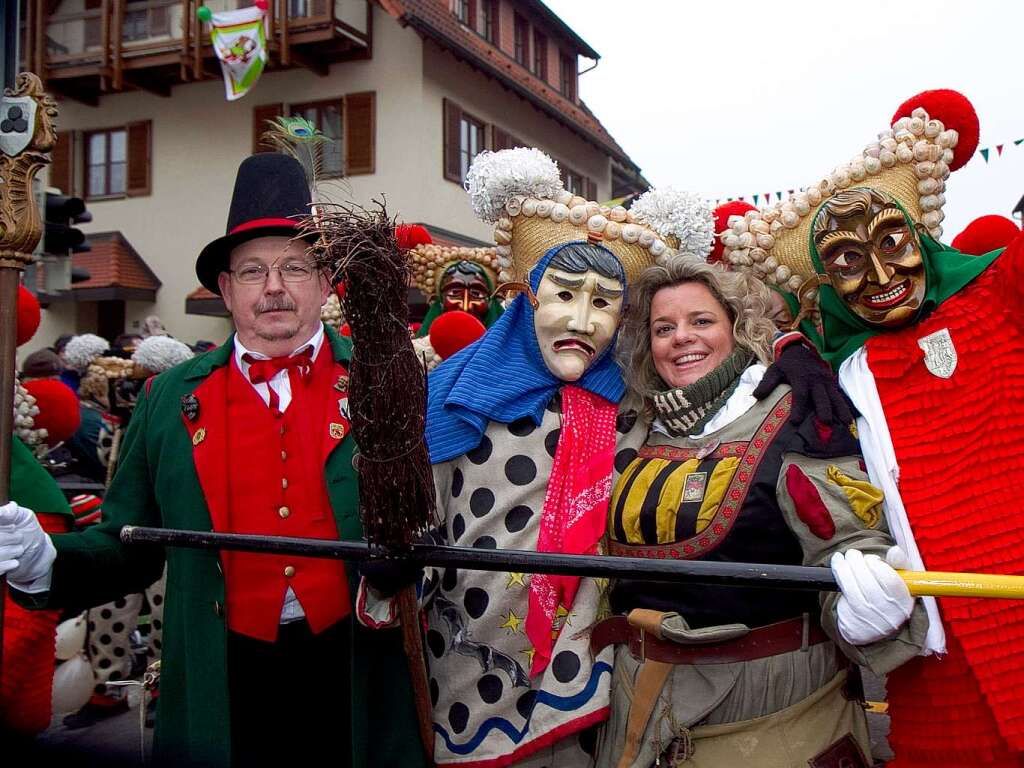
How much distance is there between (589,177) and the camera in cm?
2078

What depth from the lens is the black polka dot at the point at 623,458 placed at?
2.62m

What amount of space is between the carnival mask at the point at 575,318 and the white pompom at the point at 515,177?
13.7 inches

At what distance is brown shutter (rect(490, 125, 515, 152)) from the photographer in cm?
1667

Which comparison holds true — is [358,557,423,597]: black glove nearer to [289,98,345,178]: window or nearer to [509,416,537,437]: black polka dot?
[509,416,537,437]: black polka dot

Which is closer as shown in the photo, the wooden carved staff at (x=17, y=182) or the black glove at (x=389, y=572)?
the black glove at (x=389, y=572)

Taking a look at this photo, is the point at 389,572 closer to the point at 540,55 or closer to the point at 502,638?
the point at 502,638

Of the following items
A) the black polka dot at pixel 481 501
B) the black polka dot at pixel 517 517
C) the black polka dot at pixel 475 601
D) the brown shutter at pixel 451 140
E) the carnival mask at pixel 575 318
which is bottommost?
the black polka dot at pixel 475 601

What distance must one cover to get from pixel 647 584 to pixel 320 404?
43.0 inches

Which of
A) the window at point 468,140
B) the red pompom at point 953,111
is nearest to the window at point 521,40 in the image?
the window at point 468,140

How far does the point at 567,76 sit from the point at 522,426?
792 inches

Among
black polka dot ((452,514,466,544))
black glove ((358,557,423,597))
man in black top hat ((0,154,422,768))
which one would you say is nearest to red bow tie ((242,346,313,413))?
man in black top hat ((0,154,422,768))

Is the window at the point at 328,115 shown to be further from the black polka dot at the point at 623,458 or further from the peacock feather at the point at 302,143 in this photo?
the black polka dot at the point at 623,458

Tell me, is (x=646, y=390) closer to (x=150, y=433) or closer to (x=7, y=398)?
(x=150, y=433)

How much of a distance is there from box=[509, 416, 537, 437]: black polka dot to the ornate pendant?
1108 mm
